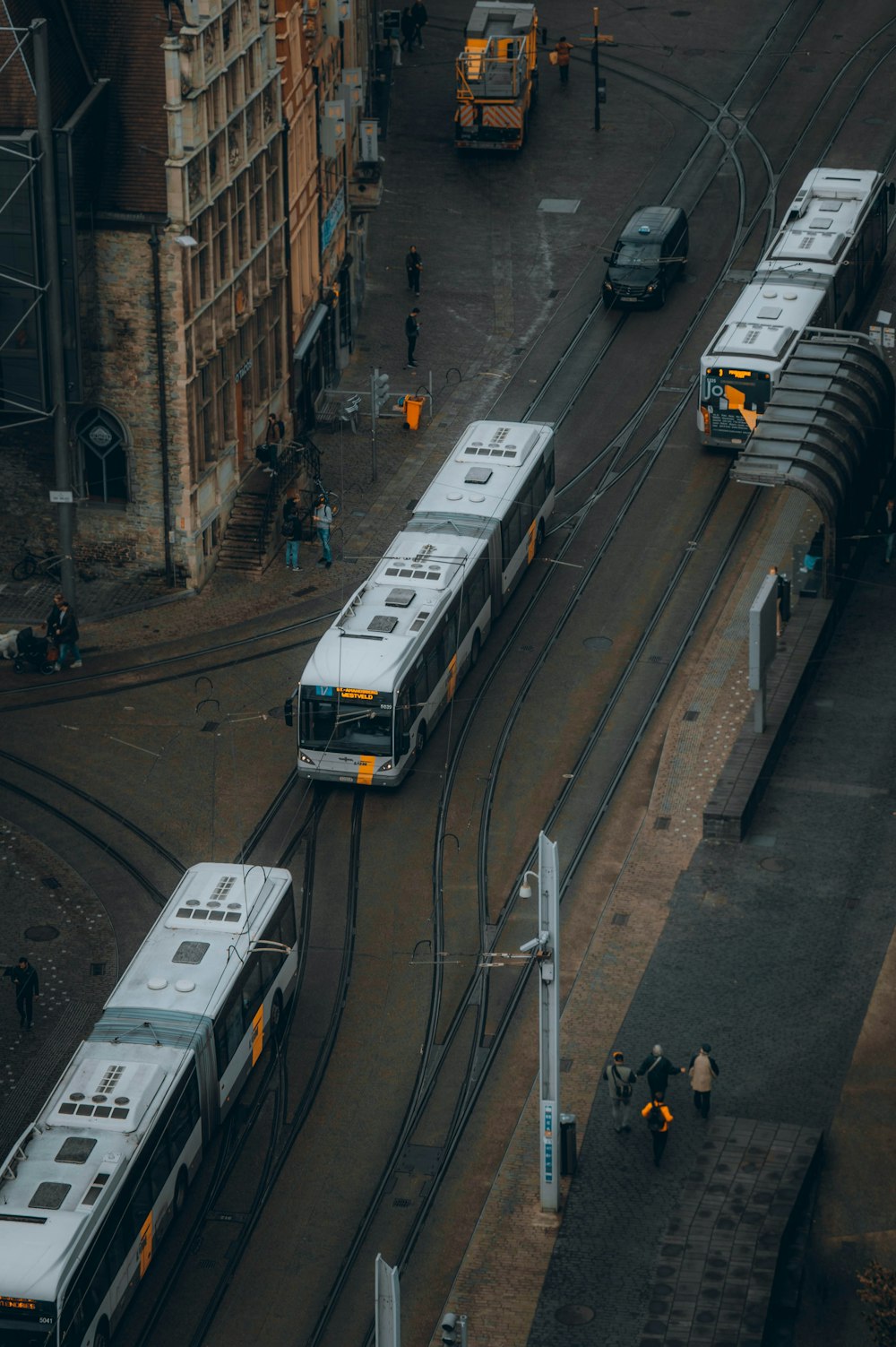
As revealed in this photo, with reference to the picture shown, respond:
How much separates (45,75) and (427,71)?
1725 inches

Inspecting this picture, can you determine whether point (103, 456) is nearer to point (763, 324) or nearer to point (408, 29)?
point (763, 324)

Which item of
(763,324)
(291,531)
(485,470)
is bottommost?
(291,531)

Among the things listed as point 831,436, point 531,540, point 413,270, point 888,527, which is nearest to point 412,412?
point 413,270

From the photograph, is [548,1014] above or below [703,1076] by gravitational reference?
above

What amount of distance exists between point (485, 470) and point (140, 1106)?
28151 mm

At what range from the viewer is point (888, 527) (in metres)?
75.6

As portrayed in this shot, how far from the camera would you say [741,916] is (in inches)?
2367

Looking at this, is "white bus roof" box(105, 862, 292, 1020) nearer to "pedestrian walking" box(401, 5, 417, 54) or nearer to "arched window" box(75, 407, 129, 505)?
"arched window" box(75, 407, 129, 505)

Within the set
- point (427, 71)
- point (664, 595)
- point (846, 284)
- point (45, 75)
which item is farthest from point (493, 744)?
point (427, 71)

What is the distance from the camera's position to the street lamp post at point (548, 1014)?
48.5 metres

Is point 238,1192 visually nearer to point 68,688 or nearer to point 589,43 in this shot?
point 68,688

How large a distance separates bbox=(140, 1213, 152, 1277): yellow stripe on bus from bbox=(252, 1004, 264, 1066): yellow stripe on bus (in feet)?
20.5

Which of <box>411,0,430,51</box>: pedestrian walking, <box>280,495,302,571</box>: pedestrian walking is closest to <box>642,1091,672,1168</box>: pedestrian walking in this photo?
<box>280,495,302,571</box>: pedestrian walking

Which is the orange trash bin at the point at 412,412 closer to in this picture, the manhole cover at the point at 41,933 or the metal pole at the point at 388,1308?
the manhole cover at the point at 41,933
